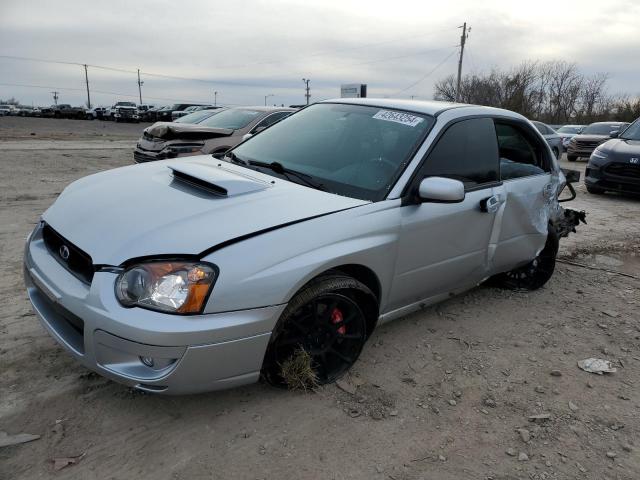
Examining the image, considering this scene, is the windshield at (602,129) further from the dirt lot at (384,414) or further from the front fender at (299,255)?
the front fender at (299,255)

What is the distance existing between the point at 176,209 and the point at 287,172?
0.89 metres

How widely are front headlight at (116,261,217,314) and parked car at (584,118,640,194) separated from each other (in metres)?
9.59

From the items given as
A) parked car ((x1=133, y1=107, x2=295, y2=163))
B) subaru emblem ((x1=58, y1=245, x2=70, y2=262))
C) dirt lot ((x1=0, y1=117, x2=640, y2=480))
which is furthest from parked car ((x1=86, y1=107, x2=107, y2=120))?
subaru emblem ((x1=58, y1=245, x2=70, y2=262))

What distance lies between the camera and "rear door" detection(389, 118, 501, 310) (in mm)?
3105

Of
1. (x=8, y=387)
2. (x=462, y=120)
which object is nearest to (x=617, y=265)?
(x=462, y=120)

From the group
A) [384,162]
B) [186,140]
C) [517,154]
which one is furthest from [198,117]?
[384,162]

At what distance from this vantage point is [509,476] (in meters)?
2.35

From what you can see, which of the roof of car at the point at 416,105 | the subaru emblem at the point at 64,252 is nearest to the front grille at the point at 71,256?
the subaru emblem at the point at 64,252

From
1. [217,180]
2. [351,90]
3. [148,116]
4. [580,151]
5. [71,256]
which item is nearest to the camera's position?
[71,256]

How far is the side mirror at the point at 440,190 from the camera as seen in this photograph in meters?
2.88

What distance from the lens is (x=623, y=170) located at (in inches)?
376

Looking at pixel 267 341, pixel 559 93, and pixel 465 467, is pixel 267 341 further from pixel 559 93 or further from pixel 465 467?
pixel 559 93

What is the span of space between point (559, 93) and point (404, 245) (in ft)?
212

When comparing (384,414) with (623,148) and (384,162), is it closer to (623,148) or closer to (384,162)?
(384,162)
